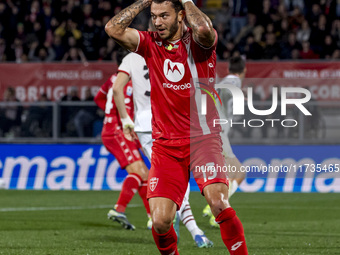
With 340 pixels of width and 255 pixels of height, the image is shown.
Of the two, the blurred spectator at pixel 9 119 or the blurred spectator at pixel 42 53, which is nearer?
the blurred spectator at pixel 9 119

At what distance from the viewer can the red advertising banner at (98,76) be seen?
16125 mm

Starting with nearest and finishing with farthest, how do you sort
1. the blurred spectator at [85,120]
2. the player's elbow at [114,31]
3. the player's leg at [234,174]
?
the player's elbow at [114,31]
the player's leg at [234,174]
the blurred spectator at [85,120]

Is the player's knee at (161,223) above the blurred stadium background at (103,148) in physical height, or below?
above

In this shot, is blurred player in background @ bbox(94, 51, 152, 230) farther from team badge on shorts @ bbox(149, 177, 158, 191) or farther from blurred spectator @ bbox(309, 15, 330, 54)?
blurred spectator @ bbox(309, 15, 330, 54)

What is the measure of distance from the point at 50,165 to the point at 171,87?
10.4 m

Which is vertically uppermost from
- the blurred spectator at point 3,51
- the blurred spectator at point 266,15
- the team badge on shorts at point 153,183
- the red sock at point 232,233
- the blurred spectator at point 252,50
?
the team badge on shorts at point 153,183

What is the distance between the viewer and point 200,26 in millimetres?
5742

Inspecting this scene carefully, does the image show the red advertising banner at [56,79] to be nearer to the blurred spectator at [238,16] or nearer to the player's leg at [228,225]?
the blurred spectator at [238,16]

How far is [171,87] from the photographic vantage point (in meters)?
6.00

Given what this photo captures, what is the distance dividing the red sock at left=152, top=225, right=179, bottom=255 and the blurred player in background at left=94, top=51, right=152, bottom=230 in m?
3.78

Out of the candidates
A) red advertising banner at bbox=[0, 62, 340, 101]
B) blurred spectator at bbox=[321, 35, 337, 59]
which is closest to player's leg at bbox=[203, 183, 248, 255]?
A: red advertising banner at bbox=[0, 62, 340, 101]

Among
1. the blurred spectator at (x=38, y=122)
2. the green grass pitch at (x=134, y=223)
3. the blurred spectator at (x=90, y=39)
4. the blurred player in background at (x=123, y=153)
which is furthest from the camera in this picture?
the blurred spectator at (x=90, y=39)

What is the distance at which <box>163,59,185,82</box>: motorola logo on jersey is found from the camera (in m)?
5.97

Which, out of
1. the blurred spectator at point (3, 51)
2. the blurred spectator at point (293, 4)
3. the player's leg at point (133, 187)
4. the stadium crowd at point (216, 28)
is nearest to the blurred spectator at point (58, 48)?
the stadium crowd at point (216, 28)
